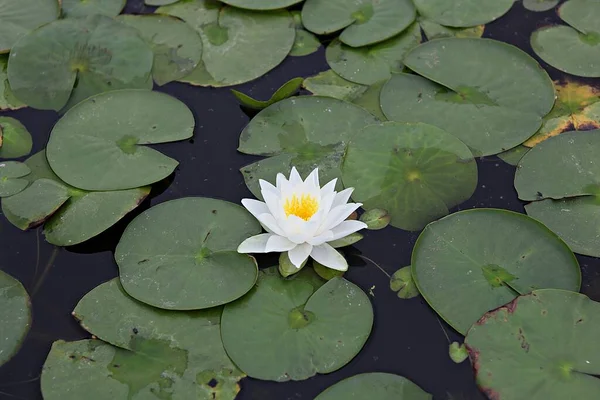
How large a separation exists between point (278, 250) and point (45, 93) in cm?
181

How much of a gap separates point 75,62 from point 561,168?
9.17 ft

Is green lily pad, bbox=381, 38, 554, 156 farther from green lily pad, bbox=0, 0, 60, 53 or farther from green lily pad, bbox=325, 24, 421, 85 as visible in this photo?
green lily pad, bbox=0, 0, 60, 53

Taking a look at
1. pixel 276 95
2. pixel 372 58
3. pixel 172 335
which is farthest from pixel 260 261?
pixel 372 58

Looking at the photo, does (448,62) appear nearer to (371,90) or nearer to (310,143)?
(371,90)

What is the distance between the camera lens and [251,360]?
2.63m

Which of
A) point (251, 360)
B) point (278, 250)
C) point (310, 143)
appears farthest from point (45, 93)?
point (251, 360)

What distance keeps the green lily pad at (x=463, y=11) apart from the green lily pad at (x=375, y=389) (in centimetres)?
235

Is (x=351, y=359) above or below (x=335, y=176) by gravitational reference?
below

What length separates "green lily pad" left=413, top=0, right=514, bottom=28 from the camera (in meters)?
3.96

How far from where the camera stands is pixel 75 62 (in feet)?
12.3

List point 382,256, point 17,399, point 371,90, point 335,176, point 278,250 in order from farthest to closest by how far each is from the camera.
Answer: point 371,90 < point 335,176 < point 382,256 < point 278,250 < point 17,399

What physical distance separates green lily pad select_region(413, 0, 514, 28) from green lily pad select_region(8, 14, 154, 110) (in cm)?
177

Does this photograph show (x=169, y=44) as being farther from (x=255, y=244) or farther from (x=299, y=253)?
(x=299, y=253)

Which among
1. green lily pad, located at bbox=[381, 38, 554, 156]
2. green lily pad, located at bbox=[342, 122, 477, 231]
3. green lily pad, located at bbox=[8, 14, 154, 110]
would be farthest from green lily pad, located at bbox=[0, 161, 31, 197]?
green lily pad, located at bbox=[381, 38, 554, 156]
